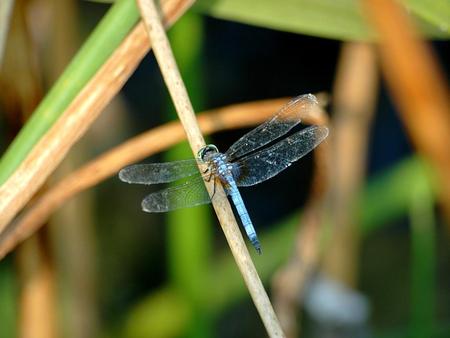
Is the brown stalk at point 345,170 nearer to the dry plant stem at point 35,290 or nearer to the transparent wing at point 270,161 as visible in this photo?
the transparent wing at point 270,161

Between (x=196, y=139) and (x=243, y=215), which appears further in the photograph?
(x=243, y=215)

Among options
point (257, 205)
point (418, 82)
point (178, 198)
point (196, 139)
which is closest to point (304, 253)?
point (178, 198)

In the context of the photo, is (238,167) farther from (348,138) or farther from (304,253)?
(348,138)

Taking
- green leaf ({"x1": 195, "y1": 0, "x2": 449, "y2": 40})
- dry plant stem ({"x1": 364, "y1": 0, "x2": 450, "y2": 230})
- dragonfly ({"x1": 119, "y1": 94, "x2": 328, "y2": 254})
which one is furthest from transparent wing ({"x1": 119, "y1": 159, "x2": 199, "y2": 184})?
dry plant stem ({"x1": 364, "y1": 0, "x2": 450, "y2": 230})

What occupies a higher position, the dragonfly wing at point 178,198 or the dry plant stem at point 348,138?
the dry plant stem at point 348,138

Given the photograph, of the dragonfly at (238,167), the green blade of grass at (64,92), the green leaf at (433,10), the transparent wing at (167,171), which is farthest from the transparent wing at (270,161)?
the green blade of grass at (64,92)

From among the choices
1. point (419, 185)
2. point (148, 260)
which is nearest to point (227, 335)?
point (148, 260)

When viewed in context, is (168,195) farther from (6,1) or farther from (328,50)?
(328,50)
